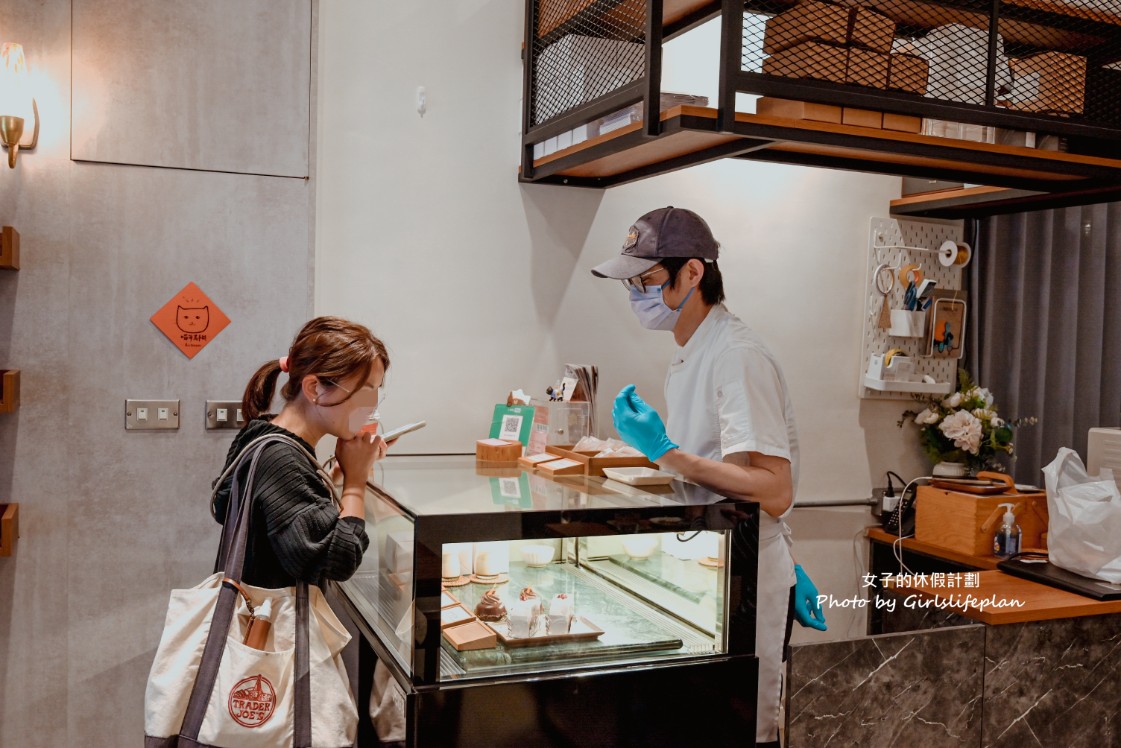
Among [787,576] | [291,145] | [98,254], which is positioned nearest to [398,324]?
[291,145]

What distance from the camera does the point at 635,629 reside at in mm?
2092

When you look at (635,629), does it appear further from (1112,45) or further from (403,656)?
(1112,45)

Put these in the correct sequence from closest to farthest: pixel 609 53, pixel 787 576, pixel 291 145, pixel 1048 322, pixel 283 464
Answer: pixel 283 464 < pixel 787 576 < pixel 609 53 < pixel 291 145 < pixel 1048 322

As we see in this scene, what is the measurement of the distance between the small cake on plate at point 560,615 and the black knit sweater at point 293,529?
426 mm

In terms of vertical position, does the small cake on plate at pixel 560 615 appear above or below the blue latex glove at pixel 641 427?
below

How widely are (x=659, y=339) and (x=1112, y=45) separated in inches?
66.8

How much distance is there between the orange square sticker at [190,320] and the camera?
282cm

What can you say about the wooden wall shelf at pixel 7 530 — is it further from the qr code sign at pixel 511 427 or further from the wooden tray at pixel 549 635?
the wooden tray at pixel 549 635

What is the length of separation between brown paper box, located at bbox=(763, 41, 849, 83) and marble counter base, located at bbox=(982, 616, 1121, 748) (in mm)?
1678

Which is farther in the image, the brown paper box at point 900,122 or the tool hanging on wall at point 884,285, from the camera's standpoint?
the tool hanging on wall at point 884,285

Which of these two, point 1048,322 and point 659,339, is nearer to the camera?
point 659,339

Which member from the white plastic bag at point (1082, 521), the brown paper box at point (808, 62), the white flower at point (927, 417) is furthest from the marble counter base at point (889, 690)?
the brown paper box at point (808, 62)

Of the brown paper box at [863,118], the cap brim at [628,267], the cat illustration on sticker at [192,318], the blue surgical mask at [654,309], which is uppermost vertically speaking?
the brown paper box at [863,118]

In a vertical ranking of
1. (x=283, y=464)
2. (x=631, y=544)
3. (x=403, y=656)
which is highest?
(x=283, y=464)
